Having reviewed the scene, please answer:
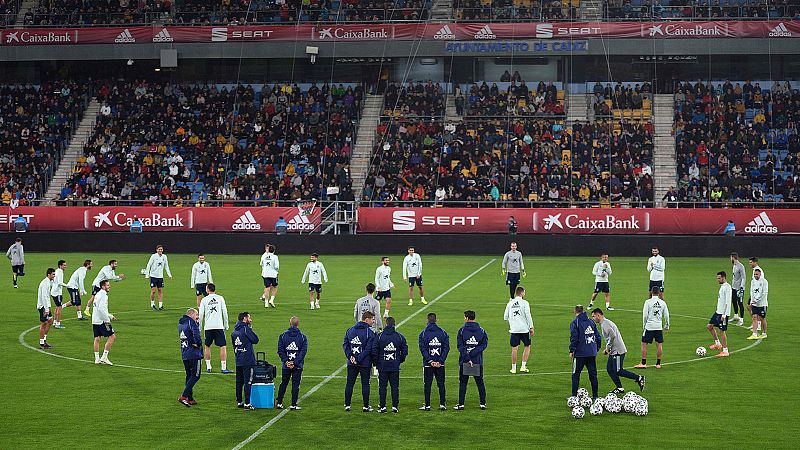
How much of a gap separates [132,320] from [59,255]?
23.7m

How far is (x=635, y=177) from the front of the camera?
182 ft

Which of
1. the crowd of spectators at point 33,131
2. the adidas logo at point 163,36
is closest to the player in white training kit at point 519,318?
the crowd of spectators at point 33,131

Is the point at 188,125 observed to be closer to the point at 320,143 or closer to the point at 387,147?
the point at 320,143

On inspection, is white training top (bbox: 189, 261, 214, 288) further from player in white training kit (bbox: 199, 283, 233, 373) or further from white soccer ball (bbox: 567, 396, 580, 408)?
white soccer ball (bbox: 567, 396, 580, 408)

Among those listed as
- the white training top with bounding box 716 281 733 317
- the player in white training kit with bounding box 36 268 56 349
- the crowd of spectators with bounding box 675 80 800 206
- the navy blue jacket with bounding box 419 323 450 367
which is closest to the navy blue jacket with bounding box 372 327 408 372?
the navy blue jacket with bounding box 419 323 450 367

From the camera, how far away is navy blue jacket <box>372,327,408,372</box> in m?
18.3

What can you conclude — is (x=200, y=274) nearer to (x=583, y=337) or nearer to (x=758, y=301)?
(x=758, y=301)

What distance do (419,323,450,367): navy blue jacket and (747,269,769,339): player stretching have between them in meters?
11.1

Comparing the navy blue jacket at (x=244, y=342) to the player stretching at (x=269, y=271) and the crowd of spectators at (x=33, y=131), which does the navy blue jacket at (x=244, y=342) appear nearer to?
the player stretching at (x=269, y=271)

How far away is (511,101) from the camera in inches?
2414

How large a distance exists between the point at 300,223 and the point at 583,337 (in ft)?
118

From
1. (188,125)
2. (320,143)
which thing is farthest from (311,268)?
(188,125)

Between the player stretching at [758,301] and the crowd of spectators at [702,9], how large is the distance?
3565 centimetres

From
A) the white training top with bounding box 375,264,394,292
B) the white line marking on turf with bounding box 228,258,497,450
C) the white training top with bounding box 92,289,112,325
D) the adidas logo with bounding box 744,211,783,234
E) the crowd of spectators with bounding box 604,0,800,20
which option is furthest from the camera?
the crowd of spectators with bounding box 604,0,800,20
